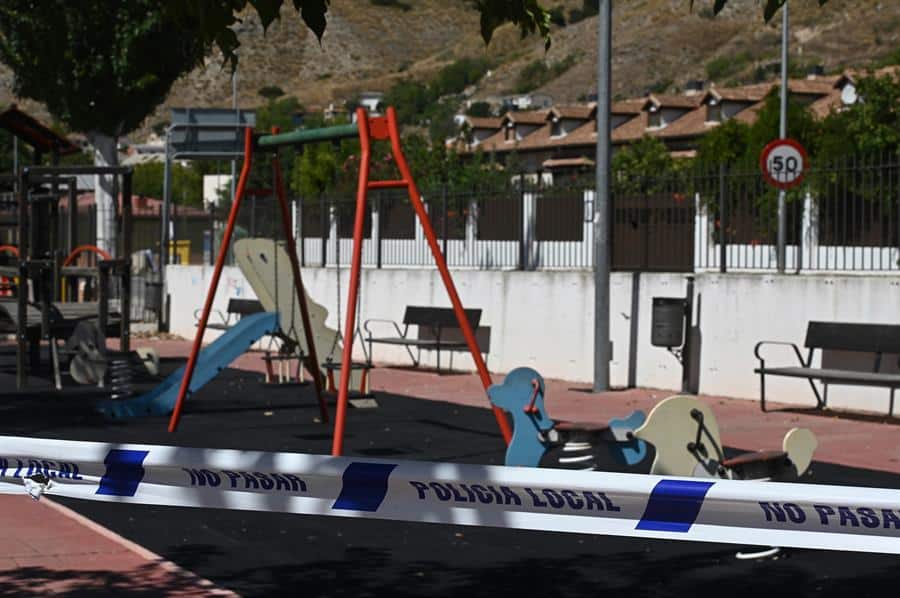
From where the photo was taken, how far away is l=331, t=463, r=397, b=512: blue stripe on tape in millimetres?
6441

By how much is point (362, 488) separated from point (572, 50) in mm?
165681

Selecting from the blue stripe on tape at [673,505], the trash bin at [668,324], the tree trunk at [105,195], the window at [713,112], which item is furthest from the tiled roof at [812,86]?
the blue stripe on tape at [673,505]

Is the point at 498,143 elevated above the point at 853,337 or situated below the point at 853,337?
above

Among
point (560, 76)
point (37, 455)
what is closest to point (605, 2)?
point (37, 455)

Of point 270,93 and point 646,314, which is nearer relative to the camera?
point 646,314

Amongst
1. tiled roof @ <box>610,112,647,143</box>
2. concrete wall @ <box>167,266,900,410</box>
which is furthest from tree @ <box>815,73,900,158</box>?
A: tiled roof @ <box>610,112,647,143</box>

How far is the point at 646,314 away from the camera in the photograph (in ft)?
62.9

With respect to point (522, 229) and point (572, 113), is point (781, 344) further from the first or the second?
point (572, 113)

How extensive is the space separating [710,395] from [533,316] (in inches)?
133

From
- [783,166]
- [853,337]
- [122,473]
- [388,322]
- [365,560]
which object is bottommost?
[365,560]

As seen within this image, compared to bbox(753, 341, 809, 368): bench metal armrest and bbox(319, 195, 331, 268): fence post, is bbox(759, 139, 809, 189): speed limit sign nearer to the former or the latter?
Result: bbox(753, 341, 809, 368): bench metal armrest

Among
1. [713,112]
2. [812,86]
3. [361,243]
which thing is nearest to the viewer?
[361,243]

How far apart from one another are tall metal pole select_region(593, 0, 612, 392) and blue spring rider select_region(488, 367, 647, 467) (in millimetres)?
7813

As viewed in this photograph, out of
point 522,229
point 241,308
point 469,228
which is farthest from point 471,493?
point 241,308
